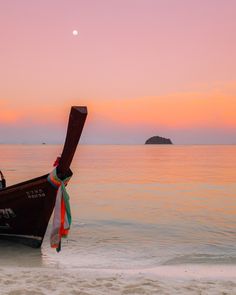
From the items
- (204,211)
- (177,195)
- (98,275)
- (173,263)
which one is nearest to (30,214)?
(98,275)

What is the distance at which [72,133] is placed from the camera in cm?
782

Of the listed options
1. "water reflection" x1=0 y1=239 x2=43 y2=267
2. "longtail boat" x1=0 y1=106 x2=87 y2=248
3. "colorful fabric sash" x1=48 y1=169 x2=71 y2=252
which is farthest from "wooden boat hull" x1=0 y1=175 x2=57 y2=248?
"colorful fabric sash" x1=48 y1=169 x2=71 y2=252

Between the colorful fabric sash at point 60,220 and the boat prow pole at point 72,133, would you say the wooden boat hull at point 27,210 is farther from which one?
the colorful fabric sash at point 60,220

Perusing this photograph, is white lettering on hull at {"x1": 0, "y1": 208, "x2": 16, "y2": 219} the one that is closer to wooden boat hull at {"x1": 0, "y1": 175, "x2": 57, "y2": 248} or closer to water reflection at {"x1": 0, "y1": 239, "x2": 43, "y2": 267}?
wooden boat hull at {"x1": 0, "y1": 175, "x2": 57, "y2": 248}

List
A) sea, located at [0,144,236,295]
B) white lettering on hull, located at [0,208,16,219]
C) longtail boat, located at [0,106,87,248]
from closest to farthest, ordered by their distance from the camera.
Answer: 1. sea, located at [0,144,236,295]
2. longtail boat, located at [0,106,87,248]
3. white lettering on hull, located at [0,208,16,219]

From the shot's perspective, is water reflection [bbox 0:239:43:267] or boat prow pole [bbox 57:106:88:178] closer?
boat prow pole [bbox 57:106:88:178]

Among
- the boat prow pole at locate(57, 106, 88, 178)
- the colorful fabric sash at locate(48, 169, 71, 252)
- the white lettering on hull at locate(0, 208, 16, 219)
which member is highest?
the boat prow pole at locate(57, 106, 88, 178)

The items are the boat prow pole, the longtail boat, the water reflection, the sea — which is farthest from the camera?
the water reflection

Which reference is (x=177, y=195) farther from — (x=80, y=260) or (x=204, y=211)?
(x=80, y=260)

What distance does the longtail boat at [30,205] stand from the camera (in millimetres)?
8727

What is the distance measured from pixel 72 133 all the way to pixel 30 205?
9.08ft

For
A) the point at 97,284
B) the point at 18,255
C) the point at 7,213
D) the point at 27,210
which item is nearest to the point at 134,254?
the point at 18,255

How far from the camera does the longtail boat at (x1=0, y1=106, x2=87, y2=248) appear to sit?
8727mm

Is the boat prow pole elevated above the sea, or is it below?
above
